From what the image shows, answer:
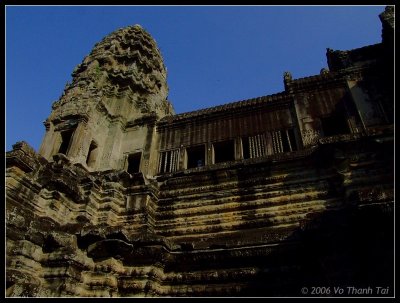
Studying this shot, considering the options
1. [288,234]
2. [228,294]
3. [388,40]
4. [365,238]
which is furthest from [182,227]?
[388,40]

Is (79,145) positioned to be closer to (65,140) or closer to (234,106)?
(65,140)

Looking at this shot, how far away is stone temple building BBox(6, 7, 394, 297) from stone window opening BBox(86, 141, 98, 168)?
1.9 inches

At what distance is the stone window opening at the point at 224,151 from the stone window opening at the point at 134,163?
3459 millimetres

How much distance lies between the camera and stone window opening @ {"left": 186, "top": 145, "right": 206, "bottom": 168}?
43.1ft

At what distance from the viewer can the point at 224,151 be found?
13539mm

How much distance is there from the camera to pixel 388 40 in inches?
464

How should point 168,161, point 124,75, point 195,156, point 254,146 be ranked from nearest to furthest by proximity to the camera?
point 254,146 < point 168,161 < point 195,156 < point 124,75

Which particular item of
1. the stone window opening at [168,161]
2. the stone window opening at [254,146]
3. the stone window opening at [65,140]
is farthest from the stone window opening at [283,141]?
the stone window opening at [65,140]

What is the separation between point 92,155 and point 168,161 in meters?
3.47

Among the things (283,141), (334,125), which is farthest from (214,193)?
(334,125)

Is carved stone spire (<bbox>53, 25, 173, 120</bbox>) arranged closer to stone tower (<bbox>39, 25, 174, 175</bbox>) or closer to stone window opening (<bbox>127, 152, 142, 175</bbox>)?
stone tower (<bbox>39, 25, 174, 175</bbox>)

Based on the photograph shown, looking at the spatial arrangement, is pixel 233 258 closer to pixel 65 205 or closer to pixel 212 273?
pixel 212 273

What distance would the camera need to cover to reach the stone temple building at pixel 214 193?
7.38 m

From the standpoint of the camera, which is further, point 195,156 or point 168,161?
point 195,156
